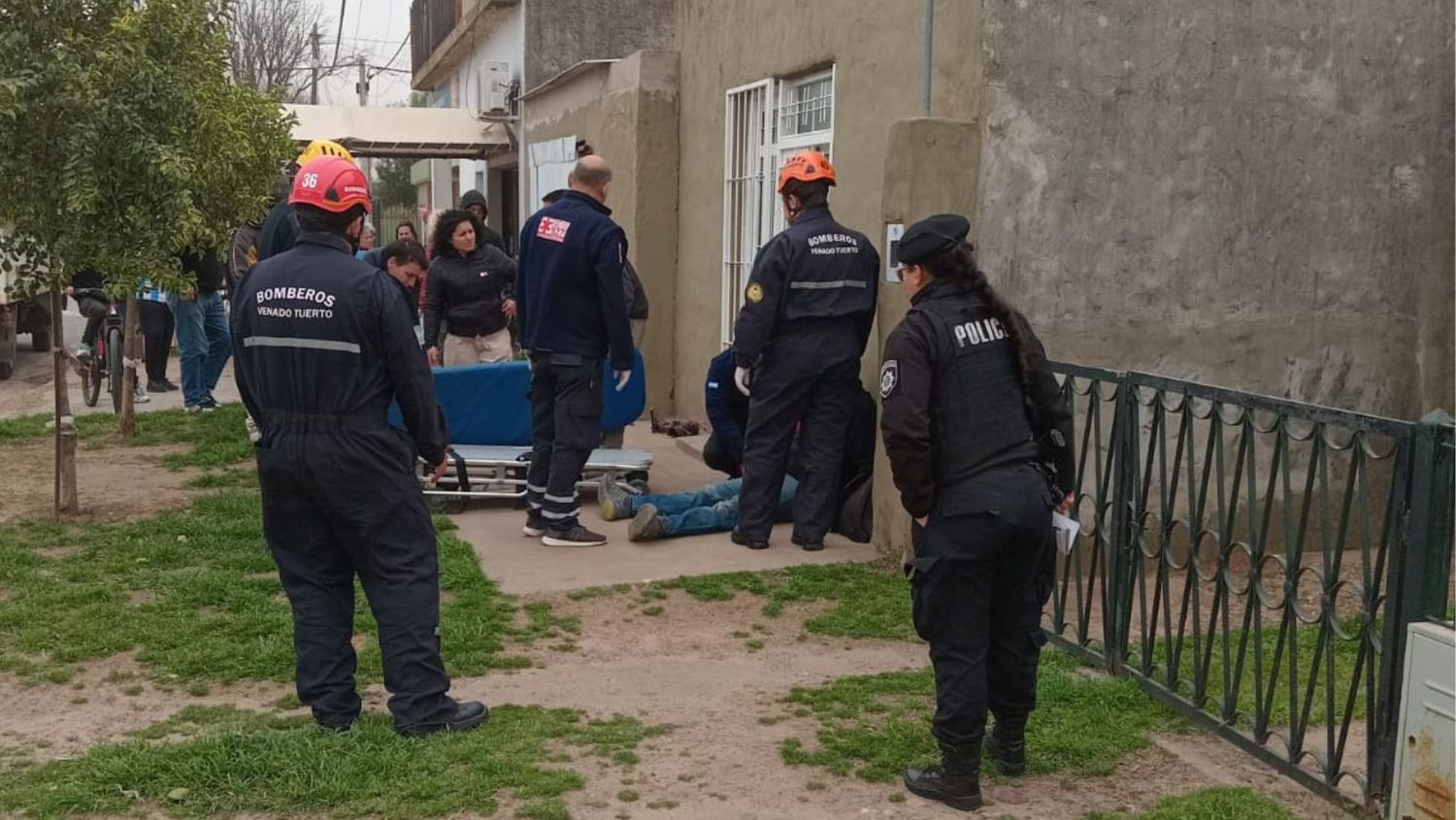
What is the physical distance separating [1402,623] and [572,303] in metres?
4.26

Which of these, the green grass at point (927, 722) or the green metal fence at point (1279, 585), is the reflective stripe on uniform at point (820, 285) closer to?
Result: the green metal fence at point (1279, 585)

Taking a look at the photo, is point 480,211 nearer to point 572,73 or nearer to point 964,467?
point 572,73

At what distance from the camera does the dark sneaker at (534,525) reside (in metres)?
7.44

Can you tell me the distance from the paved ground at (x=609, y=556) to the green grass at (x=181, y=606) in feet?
0.50

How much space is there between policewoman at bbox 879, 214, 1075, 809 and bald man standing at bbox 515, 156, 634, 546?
9.95ft

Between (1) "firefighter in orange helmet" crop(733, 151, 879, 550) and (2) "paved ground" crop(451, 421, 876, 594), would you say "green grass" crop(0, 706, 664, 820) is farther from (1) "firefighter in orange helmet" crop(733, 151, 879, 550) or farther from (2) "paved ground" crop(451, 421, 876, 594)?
(1) "firefighter in orange helmet" crop(733, 151, 879, 550)

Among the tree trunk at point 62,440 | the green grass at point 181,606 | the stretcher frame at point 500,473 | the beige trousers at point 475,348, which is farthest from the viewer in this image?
the beige trousers at point 475,348

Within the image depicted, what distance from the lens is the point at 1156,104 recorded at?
6.66 metres

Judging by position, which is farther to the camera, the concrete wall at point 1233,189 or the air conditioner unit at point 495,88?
the air conditioner unit at point 495,88

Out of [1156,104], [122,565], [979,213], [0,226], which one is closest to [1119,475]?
[979,213]

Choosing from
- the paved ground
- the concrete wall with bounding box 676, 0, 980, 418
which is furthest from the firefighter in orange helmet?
the concrete wall with bounding box 676, 0, 980, 418

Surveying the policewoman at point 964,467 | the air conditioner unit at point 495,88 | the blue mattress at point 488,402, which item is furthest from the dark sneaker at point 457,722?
the air conditioner unit at point 495,88

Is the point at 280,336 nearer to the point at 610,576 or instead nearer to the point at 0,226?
the point at 610,576

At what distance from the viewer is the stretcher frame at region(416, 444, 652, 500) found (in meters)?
8.09
